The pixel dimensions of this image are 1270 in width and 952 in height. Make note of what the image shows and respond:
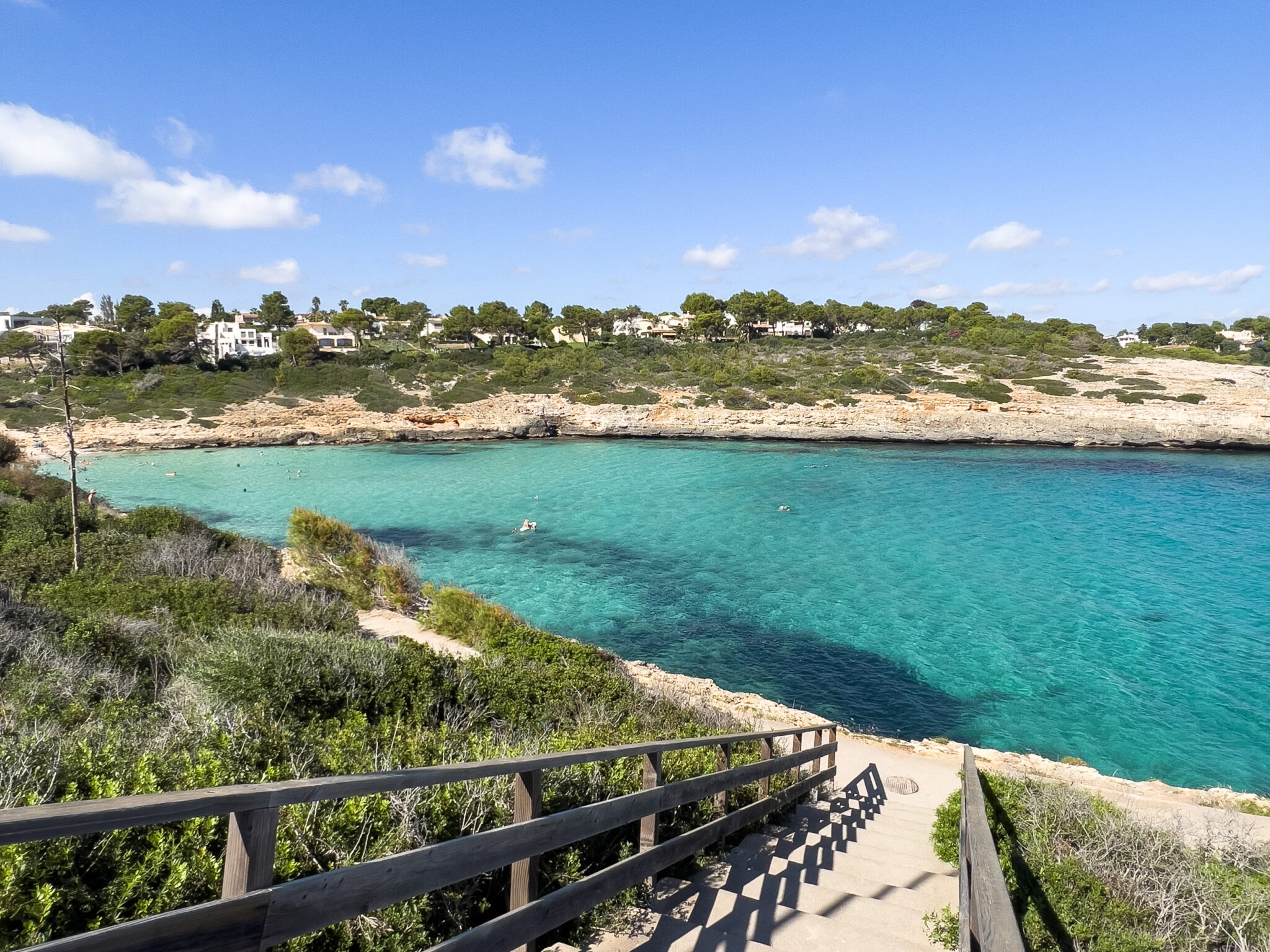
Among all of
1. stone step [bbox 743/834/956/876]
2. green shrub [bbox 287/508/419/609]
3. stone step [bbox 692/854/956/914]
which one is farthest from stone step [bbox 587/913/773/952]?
green shrub [bbox 287/508/419/609]

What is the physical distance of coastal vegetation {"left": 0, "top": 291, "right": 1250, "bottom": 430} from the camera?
55.9 meters

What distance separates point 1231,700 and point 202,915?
17.9m

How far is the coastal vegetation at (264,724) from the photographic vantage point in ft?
9.32

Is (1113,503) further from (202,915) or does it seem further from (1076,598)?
(202,915)

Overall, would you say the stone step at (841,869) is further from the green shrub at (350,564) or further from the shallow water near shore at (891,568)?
the green shrub at (350,564)

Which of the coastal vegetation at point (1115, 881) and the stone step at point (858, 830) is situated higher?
the coastal vegetation at point (1115, 881)

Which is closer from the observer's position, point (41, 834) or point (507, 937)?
point (41, 834)

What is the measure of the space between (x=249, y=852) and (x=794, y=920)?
10.3 ft

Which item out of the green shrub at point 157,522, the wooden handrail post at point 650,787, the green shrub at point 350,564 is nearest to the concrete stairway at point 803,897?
the wooden handrail post at point 650,787

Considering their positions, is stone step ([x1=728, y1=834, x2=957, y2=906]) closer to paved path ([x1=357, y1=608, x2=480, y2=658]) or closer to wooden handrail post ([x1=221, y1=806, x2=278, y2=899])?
wooden handrail post ([x1=221, y1=806, x2=278, y2=899])

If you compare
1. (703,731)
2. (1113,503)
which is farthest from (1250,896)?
(1113,503)

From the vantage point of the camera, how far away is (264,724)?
466cm

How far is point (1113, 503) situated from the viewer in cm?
3108

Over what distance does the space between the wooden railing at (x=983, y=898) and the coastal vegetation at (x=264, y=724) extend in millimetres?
1815
